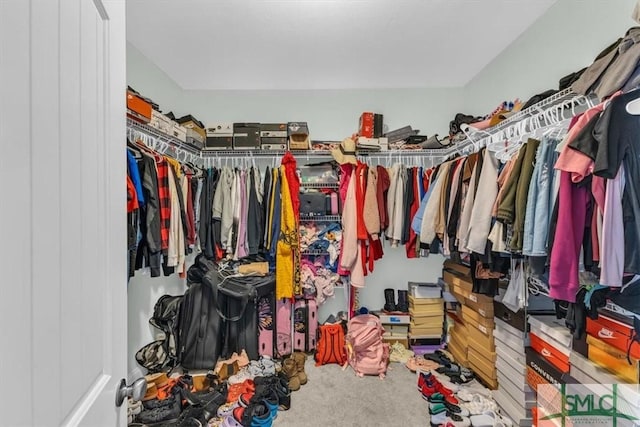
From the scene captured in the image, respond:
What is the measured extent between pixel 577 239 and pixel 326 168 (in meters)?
1.93

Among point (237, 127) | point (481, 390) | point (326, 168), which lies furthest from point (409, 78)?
point (481, 390)

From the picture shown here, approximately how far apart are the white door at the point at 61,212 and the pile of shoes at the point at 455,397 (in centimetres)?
182

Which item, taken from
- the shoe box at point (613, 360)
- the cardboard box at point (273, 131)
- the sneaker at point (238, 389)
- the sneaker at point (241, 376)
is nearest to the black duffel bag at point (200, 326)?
the sneaker at point (241, 376)

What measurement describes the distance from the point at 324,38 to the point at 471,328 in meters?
2.54

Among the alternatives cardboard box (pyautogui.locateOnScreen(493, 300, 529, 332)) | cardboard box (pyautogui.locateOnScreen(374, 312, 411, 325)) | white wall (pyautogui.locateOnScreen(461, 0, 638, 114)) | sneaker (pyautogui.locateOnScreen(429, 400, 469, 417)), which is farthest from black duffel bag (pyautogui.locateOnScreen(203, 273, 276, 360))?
white wall (pyautogui.locateOnScreen(461, 0, 638, 114))

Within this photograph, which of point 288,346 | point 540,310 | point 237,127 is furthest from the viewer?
point 237,127

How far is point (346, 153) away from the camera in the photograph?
2525 mm

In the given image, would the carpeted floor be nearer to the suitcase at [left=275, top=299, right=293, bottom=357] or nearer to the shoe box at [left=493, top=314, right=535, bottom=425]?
the suitcase at [left=275, top=299, right=293, bottom=357]

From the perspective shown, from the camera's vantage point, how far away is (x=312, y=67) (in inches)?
96.9

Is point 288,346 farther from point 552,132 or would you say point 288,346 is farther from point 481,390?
point 552,132

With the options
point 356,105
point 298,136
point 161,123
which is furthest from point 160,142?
point 356,105

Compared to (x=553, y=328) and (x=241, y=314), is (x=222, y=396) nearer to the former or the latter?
(x=241, y=314)

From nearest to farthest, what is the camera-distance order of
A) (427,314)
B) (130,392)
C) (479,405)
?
(130,392), (479,405), (427,314)

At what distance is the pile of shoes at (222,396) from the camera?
1.67 m
